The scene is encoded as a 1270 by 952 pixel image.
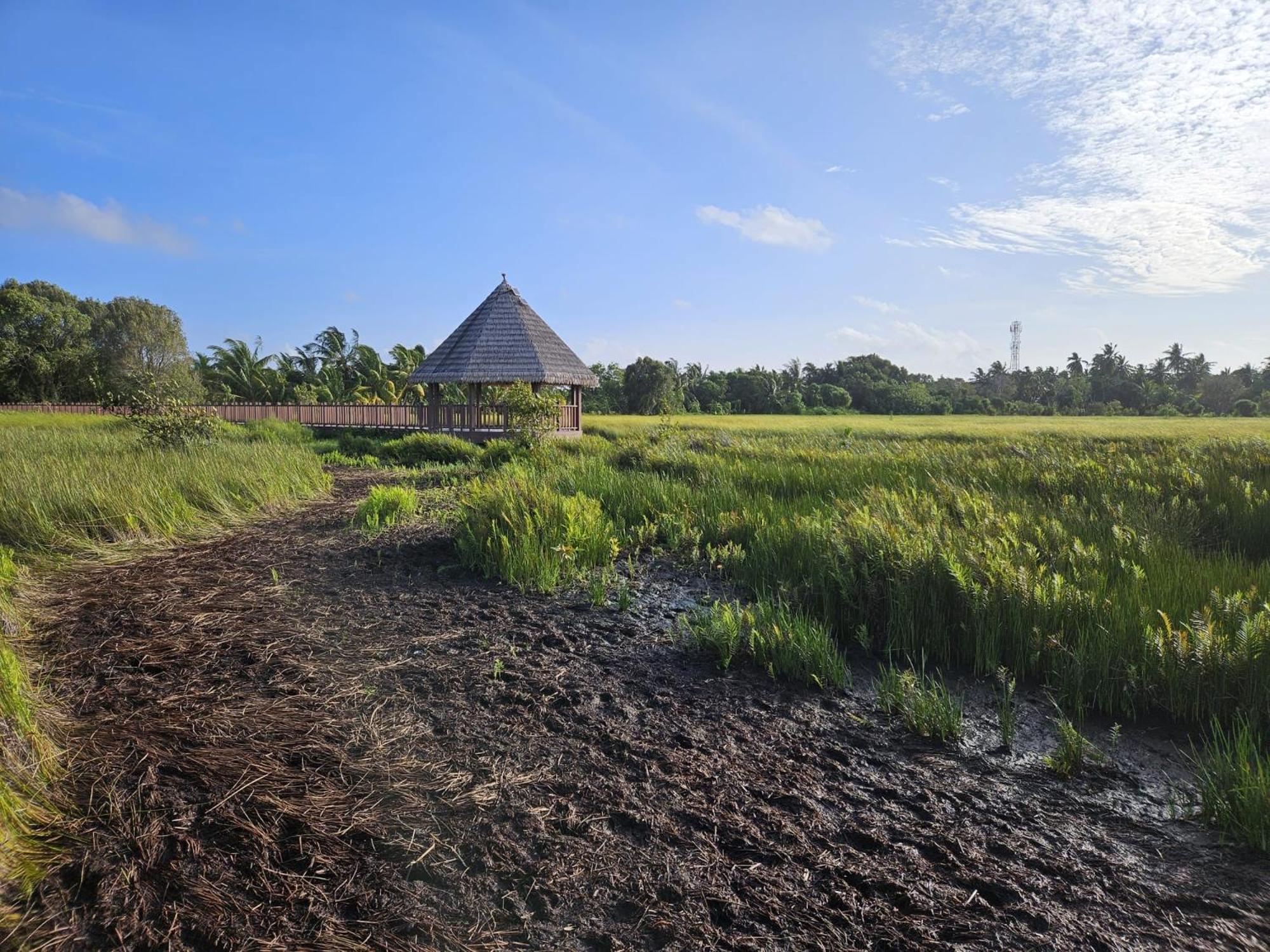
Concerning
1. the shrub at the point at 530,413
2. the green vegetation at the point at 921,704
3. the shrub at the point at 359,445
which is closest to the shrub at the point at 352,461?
the shrub at the point at 359,445

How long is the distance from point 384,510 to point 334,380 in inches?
1562

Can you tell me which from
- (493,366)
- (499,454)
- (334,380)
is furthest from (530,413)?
(334,380)

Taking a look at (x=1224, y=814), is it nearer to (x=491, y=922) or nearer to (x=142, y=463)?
(x=491, y=922)

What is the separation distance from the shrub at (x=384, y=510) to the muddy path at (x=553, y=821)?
2.83 meters

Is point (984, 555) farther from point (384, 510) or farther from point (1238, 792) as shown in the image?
point (384, 510)

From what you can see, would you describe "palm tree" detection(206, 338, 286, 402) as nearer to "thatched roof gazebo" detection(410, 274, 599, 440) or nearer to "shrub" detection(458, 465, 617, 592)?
"thatched roof gazebo" detection(410, 274, 599, 440)

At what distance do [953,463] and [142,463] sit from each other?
10.4 m

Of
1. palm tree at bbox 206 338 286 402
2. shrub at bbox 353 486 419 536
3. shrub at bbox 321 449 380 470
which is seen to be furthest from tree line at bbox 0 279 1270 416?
shrub at bbox 353 486 419 536

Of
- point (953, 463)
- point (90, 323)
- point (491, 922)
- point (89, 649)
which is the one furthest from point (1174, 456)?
point (90, 323)

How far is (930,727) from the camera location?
9.11ft

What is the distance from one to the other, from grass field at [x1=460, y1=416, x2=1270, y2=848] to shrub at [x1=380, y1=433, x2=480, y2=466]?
4.61 metres

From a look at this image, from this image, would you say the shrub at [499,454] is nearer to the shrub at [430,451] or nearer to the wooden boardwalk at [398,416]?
the shrub at [430,451]

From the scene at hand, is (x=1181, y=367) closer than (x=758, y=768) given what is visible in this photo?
No

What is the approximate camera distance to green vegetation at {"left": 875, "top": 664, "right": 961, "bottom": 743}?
277 centimetres
